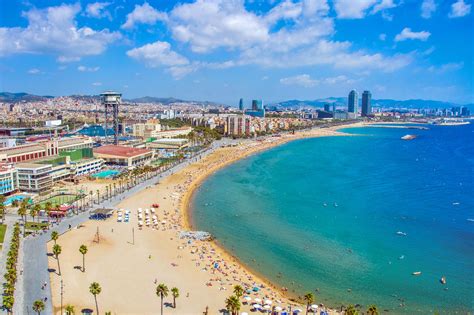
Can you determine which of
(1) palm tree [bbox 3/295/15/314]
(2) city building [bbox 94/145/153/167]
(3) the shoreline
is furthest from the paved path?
(2) city building [bbox 94/145/153/167]

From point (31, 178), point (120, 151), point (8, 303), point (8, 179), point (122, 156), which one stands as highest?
point (120, 151)

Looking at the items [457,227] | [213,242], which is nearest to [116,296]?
[213,242]

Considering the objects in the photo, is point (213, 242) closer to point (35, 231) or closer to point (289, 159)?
point (35, 231)

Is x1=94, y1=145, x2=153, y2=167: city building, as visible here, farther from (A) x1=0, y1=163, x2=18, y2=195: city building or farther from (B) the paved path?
(B) the paved path

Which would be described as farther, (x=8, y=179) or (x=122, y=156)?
(x=122, y=156)

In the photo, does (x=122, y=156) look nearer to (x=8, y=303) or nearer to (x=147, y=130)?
(x=147, y=130)

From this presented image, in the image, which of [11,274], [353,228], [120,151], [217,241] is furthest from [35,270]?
[120,151]
